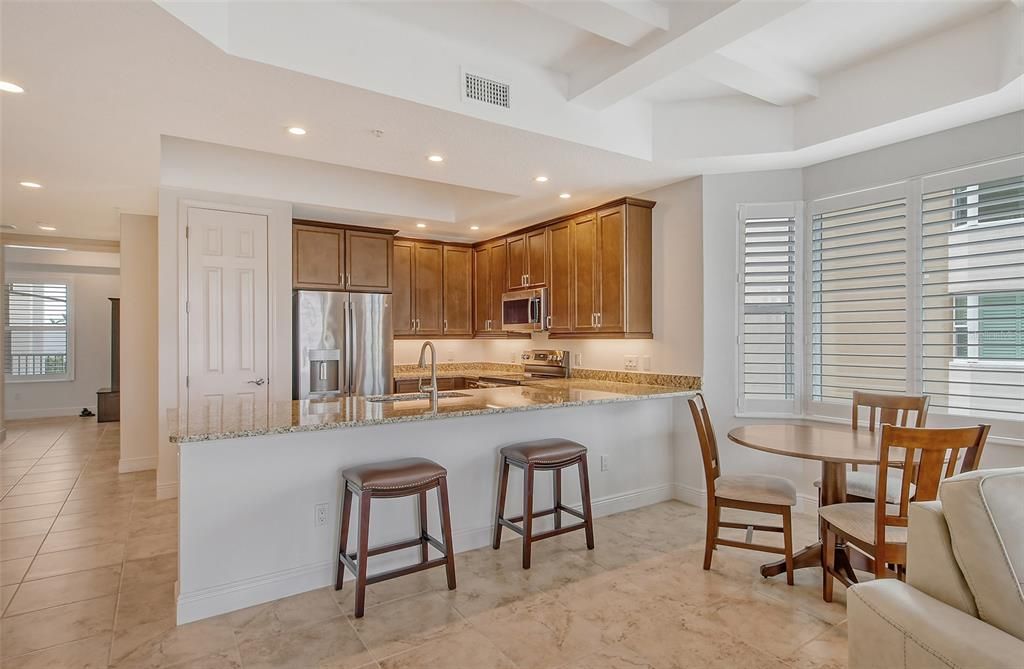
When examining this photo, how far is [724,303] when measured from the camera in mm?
4129

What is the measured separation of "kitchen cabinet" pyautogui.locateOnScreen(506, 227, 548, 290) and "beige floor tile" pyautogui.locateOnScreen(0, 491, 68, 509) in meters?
4.42

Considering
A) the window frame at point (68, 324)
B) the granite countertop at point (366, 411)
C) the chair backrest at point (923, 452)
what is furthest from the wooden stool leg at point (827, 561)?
the window frame at point (68, 324)

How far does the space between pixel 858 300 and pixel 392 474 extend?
331cm

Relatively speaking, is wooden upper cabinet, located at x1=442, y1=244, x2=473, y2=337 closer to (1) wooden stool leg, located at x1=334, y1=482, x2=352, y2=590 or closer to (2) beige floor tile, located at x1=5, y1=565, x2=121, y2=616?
(1) wooden stool leg, located at x1=334, y1=482, x2=352, y2=590

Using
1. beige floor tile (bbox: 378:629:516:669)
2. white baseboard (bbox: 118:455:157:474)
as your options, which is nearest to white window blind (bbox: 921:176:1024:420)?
beige floor tile (bbox: 378:629:516:669)

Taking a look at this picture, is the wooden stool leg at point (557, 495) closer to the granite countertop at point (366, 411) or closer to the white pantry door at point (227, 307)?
the granite countertop at point (366, 411)

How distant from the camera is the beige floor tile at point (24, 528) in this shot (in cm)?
361

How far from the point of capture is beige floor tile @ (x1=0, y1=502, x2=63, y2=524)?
12.9 ft

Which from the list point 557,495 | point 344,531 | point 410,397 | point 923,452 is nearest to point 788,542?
point 923,452

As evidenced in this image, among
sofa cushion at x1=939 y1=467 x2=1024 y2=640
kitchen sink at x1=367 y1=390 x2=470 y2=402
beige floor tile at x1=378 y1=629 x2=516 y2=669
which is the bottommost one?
beige floor tile at x1=378 y1=629 x2=516 y2=669

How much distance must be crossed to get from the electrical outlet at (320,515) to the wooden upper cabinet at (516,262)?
330 cm

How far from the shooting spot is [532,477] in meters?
3.08

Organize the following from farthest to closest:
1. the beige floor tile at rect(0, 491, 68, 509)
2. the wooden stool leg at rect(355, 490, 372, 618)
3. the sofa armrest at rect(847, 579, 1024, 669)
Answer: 1. the beige floor tile at rect(0, 491, 68, 509)
2. the wooden stool leg at rect(355, 490, 372, 618)
3. the sofa armrest at rect(847, 579, 1024, 669)

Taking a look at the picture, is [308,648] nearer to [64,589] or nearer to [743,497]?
[64,589]
